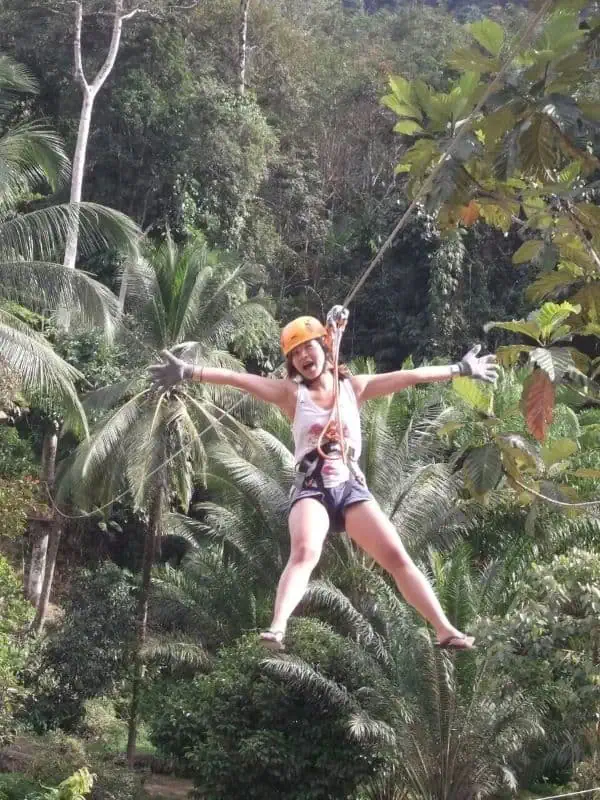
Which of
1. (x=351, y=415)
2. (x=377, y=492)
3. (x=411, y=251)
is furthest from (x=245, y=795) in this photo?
(x=411, y=251)

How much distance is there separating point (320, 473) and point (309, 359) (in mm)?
435

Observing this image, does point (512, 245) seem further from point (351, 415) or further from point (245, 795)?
point (351, 415)

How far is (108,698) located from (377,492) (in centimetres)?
654

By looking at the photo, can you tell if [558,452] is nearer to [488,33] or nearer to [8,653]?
[488,33]

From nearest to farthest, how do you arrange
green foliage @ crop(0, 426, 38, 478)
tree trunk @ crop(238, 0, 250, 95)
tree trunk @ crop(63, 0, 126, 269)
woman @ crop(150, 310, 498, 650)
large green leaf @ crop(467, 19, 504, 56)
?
large green leaf @ crop(467, 19, 504, 56), woman @ crop(150, 310, 498, 650), green foliage @ crop(0, 426, 38, 478), tree trunk @ crop(63, 0, 126, 269), tree trunk @ crop(238, 0, 250, 95)

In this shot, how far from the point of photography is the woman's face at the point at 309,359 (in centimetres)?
477

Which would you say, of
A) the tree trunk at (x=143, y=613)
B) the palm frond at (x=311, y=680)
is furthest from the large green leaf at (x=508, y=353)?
the tree trunk at (x=143, y=613)

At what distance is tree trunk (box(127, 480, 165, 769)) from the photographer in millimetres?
17641

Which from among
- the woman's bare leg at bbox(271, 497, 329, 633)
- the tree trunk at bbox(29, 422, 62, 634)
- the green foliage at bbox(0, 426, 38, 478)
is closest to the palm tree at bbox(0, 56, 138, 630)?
the tree trunk at bbox(29, 422, 62, 634)

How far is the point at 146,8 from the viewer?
26266 mm

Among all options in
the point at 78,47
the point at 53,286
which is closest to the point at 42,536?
the point at 53,286

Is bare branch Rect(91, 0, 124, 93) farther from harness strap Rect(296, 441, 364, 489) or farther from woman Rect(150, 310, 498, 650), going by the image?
harness strap Rect(296, 441, 364, 489)

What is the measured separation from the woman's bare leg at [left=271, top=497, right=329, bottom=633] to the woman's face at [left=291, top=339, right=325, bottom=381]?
49 centimetres

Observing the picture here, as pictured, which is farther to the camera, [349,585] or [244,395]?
[244,395]
